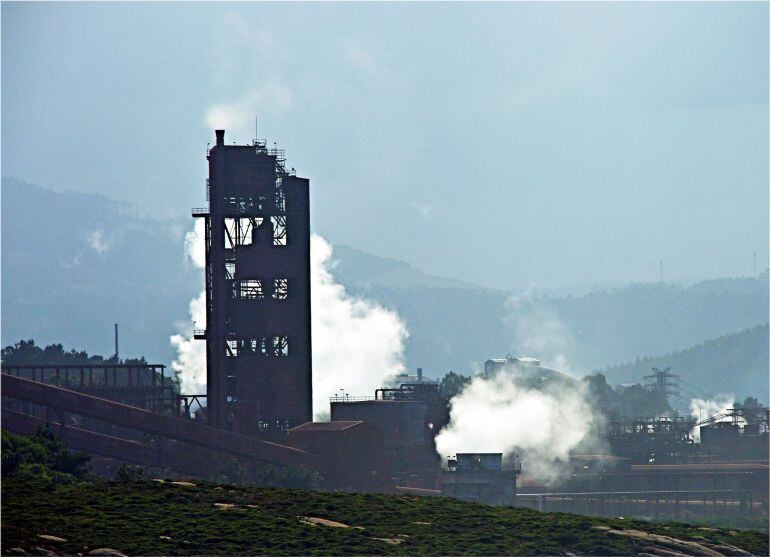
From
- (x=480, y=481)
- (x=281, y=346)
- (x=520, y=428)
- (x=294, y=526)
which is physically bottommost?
(x=294, y=526)

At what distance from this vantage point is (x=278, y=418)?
123m

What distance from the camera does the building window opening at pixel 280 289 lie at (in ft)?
404

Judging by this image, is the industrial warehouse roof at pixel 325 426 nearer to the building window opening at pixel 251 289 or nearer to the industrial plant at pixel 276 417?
the industrial plant at pixel 276 417

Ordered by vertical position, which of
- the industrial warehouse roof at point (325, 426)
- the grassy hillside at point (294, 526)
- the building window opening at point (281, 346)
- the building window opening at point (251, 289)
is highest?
the building window opening at point (251, 289)

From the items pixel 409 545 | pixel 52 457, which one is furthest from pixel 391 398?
pixel 409 545

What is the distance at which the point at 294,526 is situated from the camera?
218 ft

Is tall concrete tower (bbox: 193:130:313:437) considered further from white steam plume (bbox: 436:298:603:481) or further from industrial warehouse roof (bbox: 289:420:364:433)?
white steam plume (bbox: 436:298:603:481)

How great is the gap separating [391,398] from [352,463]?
112 ft

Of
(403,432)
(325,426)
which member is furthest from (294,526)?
(403,432)

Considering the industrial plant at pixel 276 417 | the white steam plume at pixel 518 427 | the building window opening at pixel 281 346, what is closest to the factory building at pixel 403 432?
the industrial plant at pixel 276 417

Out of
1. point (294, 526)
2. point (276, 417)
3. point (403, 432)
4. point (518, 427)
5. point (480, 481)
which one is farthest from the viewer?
point (518, 427)

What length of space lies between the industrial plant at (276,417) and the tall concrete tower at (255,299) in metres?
0.10

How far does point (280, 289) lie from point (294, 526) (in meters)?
57.9

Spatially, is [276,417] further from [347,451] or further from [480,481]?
[480,481]
